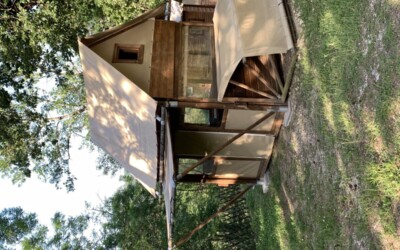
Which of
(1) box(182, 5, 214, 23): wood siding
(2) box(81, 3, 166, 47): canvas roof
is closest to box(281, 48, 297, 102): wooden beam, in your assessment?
(1) box(182, 5, 214, 23): wood siding

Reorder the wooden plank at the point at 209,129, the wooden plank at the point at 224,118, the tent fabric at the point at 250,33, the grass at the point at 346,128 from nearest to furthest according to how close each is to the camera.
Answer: the grass at the point at 346,128, the tent fabric at the point at 250,33, the wooden plank at the point at 224,118, the wooden plank at the point at 209,129

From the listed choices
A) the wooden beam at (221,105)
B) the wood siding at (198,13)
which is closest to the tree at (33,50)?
the wood siding at (198,13)

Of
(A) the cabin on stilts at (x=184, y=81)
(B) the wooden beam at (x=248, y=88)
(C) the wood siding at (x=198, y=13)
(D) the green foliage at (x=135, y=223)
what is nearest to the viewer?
(A) the cabin on stilts at (x=184, y=81)

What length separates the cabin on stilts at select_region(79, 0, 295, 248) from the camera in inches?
302

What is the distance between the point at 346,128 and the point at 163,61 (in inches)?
168

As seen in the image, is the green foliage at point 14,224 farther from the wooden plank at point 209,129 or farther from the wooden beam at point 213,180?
the wooden plank at point 209,129

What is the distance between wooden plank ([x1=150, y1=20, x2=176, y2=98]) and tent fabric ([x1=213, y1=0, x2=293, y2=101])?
110 cm

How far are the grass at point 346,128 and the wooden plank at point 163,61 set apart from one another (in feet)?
8.70

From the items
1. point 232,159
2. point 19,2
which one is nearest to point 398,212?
point 232,159

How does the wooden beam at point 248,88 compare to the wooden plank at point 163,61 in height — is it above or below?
below

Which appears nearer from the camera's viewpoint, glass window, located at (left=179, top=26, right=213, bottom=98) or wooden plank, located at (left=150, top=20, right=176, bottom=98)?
wooden plank, located at (left=150, top=20, right=176, bottom=98)

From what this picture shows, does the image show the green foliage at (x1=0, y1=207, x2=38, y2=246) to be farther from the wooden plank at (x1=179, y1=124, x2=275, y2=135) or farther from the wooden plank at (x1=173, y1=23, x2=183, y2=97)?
the wooden plank at (x1=173, y1=23, x2=183, y2=97)

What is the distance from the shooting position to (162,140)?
28.4ft

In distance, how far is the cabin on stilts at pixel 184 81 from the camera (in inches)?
302
